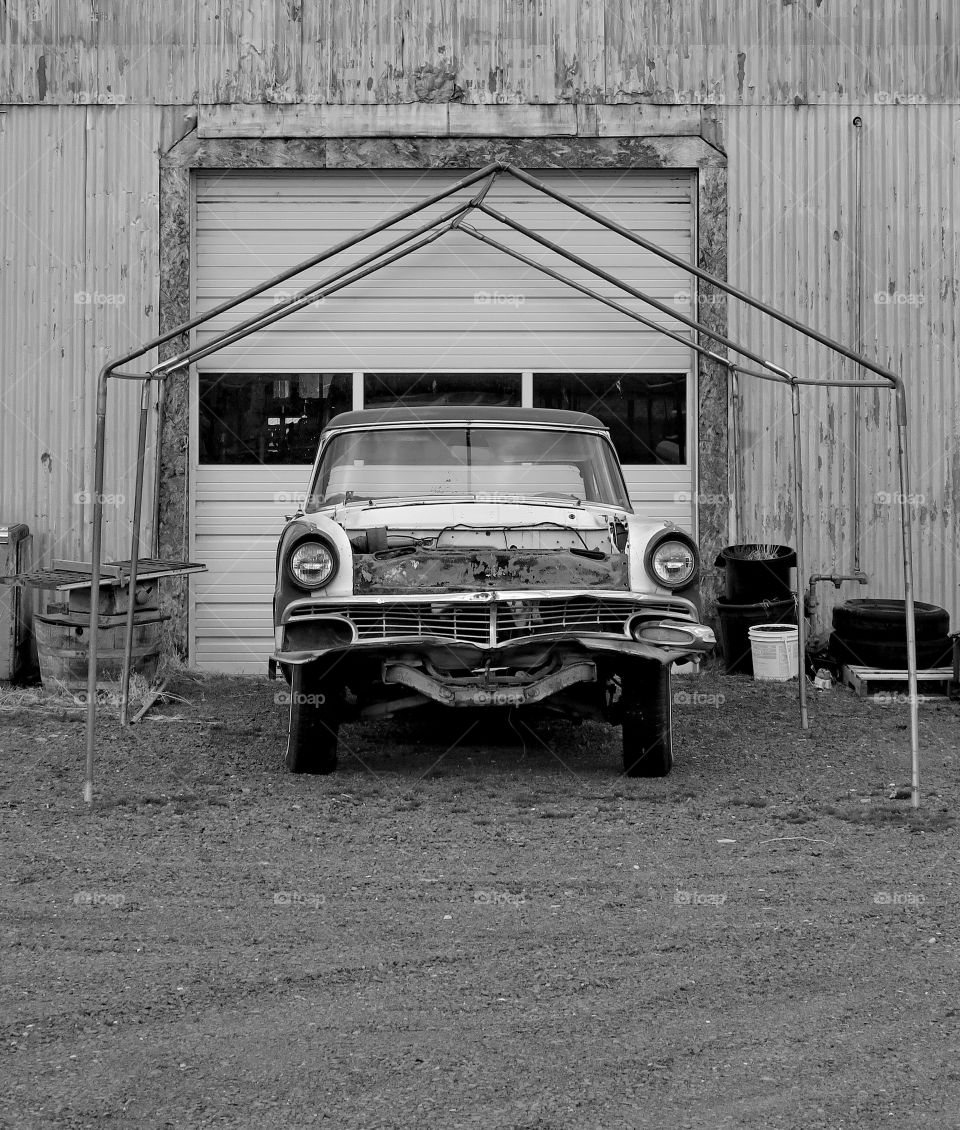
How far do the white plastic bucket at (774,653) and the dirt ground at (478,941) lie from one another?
7.48 feet

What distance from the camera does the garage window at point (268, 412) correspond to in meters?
9.84

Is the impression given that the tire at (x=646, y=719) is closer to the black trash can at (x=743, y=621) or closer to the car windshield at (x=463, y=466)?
the car windshield at (x=463, y=466)

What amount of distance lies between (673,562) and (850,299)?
4.58 metres

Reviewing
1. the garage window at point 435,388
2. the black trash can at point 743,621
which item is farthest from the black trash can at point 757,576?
the garage window at point 435,388

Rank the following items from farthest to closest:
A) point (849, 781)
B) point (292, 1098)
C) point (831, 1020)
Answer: point (849, 781), point (831, 1020), point (292, 1098)

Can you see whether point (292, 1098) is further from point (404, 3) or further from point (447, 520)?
point (404, 3)

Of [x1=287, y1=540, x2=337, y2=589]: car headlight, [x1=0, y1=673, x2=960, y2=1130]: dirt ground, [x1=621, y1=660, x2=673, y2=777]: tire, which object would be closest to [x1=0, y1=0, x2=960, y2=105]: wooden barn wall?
[x1=287, y1=540, x2=337, y2=589]: car headlight

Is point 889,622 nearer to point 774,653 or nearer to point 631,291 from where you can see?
point 774,653

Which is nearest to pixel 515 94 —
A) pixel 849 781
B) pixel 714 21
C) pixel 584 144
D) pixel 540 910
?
pixel 584 144

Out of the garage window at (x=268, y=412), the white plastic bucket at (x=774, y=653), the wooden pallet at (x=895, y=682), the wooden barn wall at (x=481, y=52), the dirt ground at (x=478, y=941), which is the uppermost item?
the wooden barn wall at (x=481, y=52)

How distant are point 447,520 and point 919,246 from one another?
5368 mm

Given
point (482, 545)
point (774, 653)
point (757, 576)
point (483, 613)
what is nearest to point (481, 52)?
point (757, 576)

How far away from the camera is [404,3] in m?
9.84

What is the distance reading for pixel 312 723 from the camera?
5.93m
